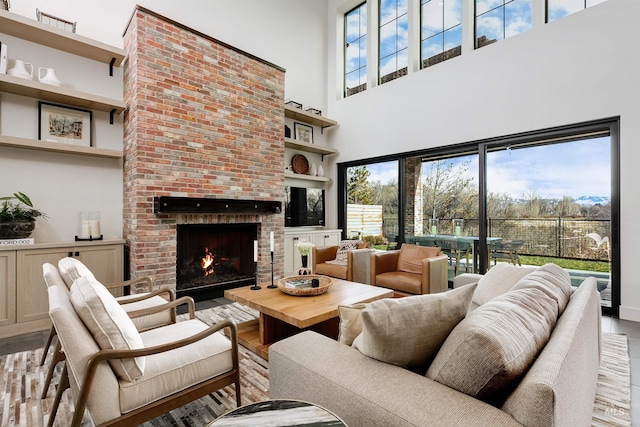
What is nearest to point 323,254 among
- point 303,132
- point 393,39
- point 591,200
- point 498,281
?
point 303,132

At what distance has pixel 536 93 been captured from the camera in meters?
3.92

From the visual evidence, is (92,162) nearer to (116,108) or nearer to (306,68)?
(116,108)

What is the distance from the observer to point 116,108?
362 centimetres

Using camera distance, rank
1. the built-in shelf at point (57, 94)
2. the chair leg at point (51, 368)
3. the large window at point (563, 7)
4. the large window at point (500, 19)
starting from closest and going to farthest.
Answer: the chair leg at point (51, 368) < the built-in shelf at point (57, 94) < the large window at point (563, 7) < the large window at point (500, 19)

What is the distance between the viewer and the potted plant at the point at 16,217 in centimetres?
287

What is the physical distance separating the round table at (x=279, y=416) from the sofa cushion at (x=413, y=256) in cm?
322

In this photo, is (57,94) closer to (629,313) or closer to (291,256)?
(291,256)

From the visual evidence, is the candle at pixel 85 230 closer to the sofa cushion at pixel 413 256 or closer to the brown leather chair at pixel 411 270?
the brown leather chair at pixel 411 270

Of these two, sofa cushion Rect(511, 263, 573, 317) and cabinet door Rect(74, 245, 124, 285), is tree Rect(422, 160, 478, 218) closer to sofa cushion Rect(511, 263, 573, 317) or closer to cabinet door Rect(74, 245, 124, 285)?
sofa cushion Rect(511, 263, 573, 317)

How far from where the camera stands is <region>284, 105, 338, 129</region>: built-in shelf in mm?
5312

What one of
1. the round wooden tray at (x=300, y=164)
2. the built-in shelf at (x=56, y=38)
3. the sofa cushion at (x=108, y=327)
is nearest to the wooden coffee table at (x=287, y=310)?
the sofa cushion at (x=108, y=327)

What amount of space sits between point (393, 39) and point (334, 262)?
410 centimetres

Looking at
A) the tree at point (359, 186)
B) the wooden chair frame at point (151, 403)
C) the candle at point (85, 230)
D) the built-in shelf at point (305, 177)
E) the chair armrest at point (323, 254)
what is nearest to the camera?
the wooden chair frame at point (151, 403)

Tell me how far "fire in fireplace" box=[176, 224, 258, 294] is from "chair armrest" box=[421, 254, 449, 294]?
2.46 meters
